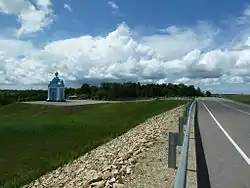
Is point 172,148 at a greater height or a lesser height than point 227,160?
greater

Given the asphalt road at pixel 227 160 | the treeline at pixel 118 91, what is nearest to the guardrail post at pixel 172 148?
the asphalt road at pixel 227 160

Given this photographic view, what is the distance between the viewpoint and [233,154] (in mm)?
12680

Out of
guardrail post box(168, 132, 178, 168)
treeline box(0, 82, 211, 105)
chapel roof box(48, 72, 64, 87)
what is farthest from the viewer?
treeline box(0, 82, 211, 105)

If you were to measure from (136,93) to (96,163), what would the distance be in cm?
14664

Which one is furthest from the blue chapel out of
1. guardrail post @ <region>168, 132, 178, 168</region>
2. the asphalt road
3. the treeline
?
guardrail post @ <region>168, 132, 178, 168</region>

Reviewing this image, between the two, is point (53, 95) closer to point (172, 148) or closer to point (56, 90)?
point (56, 90)

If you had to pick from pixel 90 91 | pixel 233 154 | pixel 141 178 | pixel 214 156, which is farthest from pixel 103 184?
pixel 90 91

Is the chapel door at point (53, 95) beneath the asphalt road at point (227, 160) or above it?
above

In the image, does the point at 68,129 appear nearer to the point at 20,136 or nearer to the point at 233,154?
the point at 20,136

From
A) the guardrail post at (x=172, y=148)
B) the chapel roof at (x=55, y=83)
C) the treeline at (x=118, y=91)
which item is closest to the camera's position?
the guardrail post at (x=172, y=148)

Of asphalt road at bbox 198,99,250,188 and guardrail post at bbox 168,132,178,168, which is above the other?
guardrail post at bbox 168,132,178,168

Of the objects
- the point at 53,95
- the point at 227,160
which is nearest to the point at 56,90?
the point at 53,95

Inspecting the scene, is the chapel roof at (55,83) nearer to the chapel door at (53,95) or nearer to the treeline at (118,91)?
the chapel door at (53,95)

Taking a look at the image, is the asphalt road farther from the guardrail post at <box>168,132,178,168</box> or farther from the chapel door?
the chapel door
